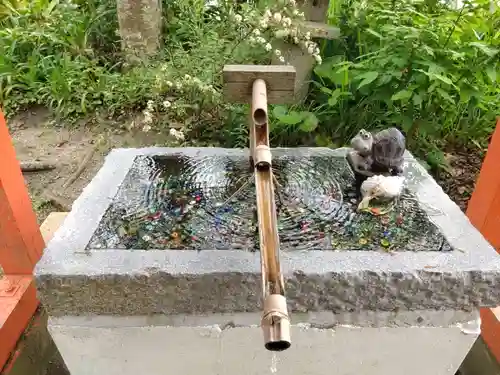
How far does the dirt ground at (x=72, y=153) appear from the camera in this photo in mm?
3297

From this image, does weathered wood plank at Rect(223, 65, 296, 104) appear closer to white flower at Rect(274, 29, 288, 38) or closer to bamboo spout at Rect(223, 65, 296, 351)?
bamboo spout at Rect(223, 65, 296, 351)

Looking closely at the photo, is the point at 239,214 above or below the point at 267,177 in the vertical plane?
below

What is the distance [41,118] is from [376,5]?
128 inches

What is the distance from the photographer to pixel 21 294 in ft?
6.43

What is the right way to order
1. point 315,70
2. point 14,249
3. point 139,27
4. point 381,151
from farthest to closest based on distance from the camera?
point 139,27 → point 315,70 → point 14,249 → point 381,151

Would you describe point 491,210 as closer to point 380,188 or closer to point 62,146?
point 380,188

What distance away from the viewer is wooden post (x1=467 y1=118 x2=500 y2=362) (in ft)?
6.44

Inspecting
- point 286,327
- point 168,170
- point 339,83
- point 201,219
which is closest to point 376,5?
point 339,83

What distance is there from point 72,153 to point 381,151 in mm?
2960

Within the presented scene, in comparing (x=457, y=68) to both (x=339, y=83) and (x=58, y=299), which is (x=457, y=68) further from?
(x=58, y=299)

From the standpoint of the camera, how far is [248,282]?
56.9 inches

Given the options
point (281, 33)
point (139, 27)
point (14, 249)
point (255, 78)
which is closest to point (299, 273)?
point (255, 78)

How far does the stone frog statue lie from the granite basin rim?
1.29ft

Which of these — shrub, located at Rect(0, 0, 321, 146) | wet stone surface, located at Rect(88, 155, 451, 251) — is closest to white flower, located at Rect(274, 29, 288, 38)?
shrub, located at Rect(0, 0, 321, 146)
